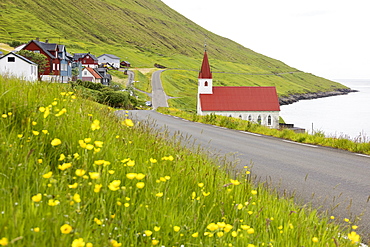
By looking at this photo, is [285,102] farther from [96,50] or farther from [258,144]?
[258,144]

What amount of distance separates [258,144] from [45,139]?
10275 millimetres

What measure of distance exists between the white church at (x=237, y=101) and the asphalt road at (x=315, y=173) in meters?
69.4

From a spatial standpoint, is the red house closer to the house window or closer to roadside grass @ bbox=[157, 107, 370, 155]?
the house window

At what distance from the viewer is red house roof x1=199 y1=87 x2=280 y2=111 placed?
84.0 m

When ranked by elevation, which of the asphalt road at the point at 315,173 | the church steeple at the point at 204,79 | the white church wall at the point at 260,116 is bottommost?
Answer: the asphalt road at the point at 315,173

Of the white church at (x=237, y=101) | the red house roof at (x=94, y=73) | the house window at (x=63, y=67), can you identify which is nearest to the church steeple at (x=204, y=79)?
the white church at (x=237, y=101)

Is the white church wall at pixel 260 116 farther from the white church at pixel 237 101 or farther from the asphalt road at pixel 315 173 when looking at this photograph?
the asphalt road at pixel 315 173

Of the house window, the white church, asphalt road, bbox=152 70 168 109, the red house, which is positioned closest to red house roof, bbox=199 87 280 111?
the white church

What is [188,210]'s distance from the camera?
3.83 m

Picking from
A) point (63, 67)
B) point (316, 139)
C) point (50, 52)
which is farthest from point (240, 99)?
point (316, 139)

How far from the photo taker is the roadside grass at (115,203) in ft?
8.70

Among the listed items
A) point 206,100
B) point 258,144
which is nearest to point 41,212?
point 258,144

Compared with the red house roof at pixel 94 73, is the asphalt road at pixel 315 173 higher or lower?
lower

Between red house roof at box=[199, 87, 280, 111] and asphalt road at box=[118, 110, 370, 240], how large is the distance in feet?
230
